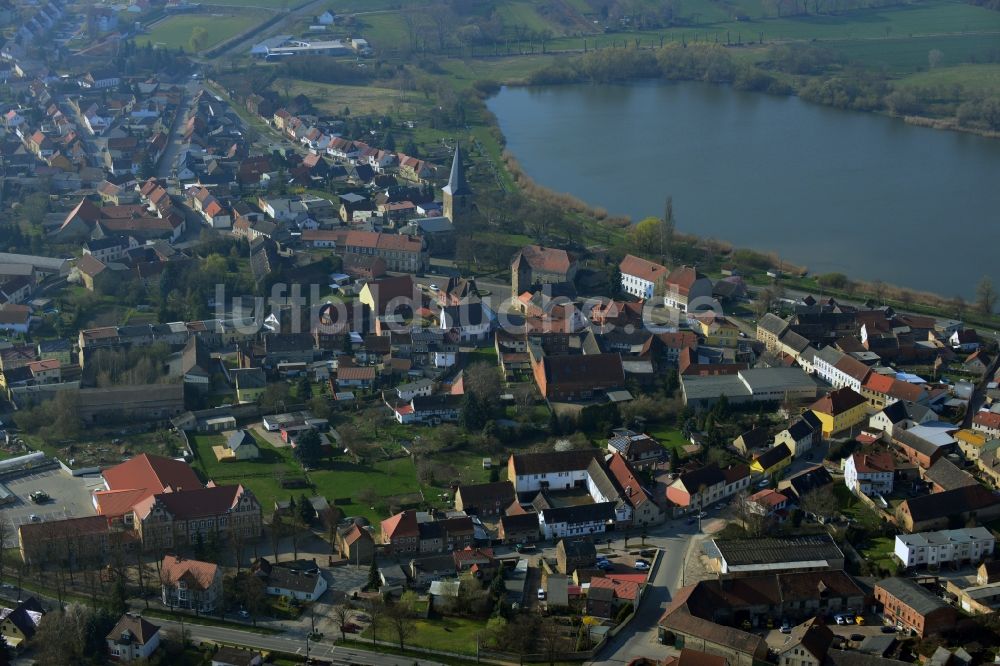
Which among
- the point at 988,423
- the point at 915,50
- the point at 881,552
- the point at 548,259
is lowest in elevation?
the point at 881,552

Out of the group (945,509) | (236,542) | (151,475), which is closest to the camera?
(236,542)

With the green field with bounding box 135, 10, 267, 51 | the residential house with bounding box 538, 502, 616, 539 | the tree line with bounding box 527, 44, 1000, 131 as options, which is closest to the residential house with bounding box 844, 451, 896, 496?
the residential house with bounding box 538, 502, 616, 539

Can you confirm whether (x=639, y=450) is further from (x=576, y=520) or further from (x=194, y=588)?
(x=194, y=588)

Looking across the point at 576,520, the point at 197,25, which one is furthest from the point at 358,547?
the point at 197,25

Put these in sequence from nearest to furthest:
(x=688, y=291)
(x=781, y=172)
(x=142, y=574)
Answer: (x=142, y=574) → (x=688, y=291) → (x=781, y=172)

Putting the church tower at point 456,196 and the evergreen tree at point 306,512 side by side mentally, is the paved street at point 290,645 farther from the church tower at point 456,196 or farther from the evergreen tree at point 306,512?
the church tower at point 456,196

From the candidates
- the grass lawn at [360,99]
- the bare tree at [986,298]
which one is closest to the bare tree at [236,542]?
the bare tree at [986,298]

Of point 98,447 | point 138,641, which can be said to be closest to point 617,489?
point 138,641
